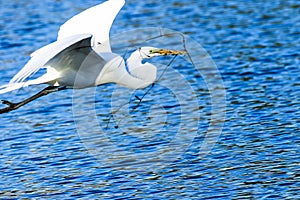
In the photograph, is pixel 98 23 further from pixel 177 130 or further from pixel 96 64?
pixel 177 130

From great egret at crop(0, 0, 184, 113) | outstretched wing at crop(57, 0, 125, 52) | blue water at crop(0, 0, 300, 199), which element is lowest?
blue water at crop(0, 0, 300, 199)

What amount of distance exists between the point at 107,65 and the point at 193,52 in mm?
5186

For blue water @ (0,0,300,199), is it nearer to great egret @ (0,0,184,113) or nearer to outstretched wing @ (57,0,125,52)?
great egret @ (0,0,184,113)

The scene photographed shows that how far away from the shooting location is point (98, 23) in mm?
9375

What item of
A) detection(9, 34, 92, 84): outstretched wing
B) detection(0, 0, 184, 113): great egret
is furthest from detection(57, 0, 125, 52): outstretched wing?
detection(9, 34, 92, 84): outstretched wing

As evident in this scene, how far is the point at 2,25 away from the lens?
16625 mm

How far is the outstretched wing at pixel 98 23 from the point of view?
928 centimetres

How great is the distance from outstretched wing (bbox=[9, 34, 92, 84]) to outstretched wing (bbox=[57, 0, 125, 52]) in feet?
Answer: 4.01

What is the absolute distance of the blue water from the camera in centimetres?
835

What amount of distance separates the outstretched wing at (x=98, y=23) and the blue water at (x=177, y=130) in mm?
1310

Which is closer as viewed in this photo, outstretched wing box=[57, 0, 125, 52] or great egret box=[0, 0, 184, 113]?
great egret box=[0, 0, 184, 113]

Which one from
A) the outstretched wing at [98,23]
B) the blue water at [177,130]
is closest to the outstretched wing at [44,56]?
the outstretched wing at [98,23]

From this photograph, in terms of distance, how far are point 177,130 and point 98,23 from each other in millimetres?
1752

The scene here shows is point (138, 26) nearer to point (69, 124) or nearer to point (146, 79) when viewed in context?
point (69, 124)
